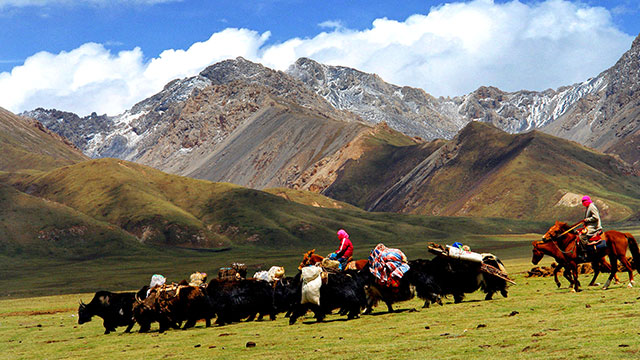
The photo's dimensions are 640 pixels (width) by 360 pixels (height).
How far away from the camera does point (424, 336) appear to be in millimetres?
17562

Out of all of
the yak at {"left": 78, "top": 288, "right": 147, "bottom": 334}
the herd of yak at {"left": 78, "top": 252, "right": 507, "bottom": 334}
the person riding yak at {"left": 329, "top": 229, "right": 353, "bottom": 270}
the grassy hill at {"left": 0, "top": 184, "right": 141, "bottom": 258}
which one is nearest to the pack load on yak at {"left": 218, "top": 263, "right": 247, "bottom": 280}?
the herd of yak at {"left": 78, "top": 252, "right": 507, "bottom": 334}

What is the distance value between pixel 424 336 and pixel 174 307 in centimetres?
1252

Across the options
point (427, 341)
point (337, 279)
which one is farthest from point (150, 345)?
point (427, 341)

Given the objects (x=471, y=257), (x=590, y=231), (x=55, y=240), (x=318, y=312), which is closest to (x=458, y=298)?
(x=471, y=257)

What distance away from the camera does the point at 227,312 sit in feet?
88.5

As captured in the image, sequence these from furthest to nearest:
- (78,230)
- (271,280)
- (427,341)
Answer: (78,230), (271,280), (427,341)

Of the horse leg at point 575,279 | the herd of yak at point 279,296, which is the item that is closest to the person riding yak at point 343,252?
the herd of yak at point 279,296

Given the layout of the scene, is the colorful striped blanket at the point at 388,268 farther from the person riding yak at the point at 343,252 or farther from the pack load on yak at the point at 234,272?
the pack load on yak at the point at 234,272

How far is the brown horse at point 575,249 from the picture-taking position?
24875mm

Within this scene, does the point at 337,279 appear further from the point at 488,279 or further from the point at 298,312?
the point at 488,279

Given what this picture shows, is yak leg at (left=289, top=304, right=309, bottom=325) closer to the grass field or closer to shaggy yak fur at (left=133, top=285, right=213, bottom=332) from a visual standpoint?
the grass field

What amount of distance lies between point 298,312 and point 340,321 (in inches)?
64.6

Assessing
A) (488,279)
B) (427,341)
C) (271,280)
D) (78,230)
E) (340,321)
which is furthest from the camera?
(78,230)

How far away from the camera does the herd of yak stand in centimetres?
2428
